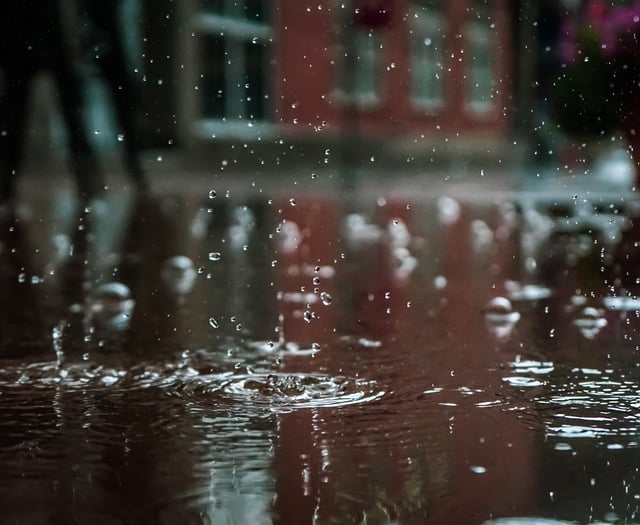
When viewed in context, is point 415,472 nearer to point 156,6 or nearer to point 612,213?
point 612,213

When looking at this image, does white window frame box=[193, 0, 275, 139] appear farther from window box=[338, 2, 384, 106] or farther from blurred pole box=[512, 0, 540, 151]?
blurred pole box=[512, 0, 540, 151]

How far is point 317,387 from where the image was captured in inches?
66.2

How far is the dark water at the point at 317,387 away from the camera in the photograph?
1151 millimetres

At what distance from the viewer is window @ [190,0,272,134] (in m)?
10.9

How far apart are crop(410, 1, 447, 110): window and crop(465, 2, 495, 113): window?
41 cm

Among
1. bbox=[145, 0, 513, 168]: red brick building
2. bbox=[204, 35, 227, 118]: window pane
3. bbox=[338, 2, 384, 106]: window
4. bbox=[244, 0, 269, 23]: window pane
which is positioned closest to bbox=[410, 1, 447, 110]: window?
bbox=[145, 0, 513, 168]: red brick building

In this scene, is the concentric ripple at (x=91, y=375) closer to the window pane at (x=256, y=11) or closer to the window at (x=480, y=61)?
the window pane at (x=256, y=11)

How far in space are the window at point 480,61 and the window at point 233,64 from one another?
13.8ft

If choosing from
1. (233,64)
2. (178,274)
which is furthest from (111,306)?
(233,64)

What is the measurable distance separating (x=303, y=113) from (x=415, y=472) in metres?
11.4

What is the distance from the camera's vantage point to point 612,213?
5789 mm

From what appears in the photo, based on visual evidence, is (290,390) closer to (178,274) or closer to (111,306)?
(111,306)

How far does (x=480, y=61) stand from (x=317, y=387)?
14802 mm

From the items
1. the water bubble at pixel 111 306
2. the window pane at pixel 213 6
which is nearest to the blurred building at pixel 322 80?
the window pane at pixel 213 6
